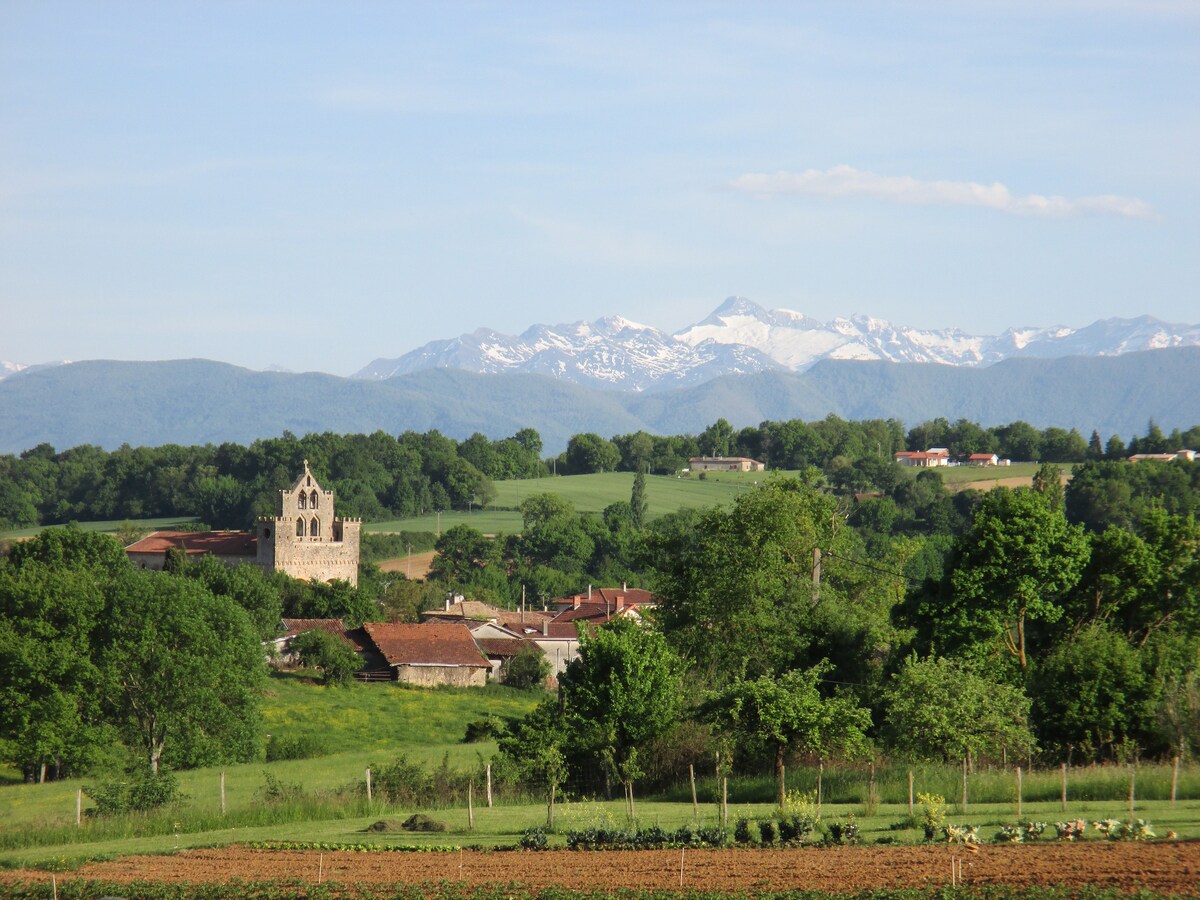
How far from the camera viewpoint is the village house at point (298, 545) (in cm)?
11369

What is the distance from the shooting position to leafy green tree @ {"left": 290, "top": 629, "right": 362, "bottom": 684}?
77812 mm

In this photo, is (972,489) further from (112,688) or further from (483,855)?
(483,855)

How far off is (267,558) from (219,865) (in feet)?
285

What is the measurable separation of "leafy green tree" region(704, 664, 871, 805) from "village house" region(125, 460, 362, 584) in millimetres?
78829

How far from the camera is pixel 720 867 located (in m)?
27.1

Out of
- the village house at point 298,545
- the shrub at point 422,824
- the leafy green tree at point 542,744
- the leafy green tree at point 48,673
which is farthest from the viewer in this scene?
the village house at point 298,545

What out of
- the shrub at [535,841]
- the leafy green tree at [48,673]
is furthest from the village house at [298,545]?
the shrub at [535,841]

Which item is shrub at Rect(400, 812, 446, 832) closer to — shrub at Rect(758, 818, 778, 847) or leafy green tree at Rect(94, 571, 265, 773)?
shrub at Rect(758, 818, 778, 847)

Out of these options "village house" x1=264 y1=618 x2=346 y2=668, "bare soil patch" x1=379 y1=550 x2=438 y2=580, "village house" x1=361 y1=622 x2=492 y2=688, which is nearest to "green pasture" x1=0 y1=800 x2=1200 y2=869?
"village house" x1=264 y1=618 x2=346 y2=668

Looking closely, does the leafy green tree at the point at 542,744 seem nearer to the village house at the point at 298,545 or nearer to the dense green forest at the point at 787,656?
the dense green forest at the point at 787,656

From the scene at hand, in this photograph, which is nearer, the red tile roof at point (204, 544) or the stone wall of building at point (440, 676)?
the stone wall of building at point (440, 676)

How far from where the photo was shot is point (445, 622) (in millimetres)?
90250

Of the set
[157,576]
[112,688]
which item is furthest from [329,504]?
[112,688]

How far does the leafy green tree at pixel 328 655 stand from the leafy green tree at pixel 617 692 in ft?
134
